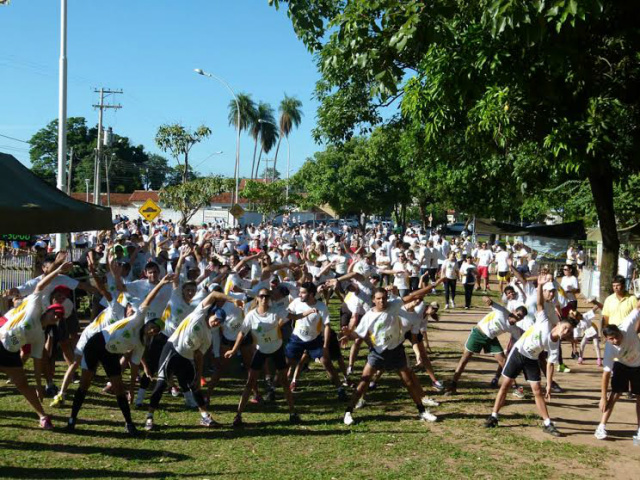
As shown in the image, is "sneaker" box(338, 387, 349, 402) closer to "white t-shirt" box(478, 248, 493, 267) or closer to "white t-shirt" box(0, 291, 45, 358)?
"white t-shirt" box(0, 291, 45, 358)

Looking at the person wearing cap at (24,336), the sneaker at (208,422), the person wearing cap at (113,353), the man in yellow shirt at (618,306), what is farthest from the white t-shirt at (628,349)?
the person wearing cap at (24,336)

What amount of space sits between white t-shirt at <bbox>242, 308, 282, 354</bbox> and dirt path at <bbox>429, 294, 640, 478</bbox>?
2989 millimetres

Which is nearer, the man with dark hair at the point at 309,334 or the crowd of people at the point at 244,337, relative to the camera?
the crowd of people at the point at 244,337

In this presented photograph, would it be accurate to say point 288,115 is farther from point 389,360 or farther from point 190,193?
point 389,360

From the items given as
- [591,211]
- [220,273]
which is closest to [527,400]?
[220,273]

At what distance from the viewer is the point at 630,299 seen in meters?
9.25

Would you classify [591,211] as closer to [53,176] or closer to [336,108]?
[336,108]

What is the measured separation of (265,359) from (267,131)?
219ft

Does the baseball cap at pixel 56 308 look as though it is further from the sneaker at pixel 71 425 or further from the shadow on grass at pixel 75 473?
the shadow on grass at pixel 75 473

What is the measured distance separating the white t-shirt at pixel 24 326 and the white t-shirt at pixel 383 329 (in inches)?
149

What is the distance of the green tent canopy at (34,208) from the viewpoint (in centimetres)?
800

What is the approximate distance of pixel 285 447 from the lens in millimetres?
7152

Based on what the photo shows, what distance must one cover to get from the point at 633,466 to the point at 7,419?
278 inches

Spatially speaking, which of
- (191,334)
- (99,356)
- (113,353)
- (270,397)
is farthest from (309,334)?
(99,356)
